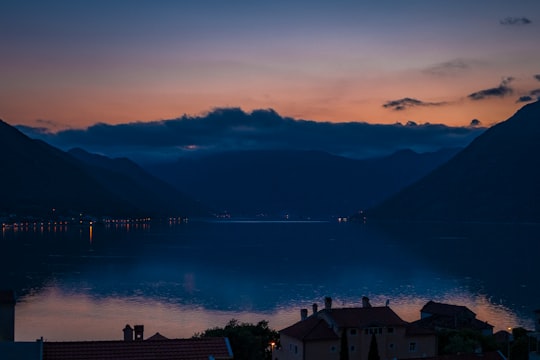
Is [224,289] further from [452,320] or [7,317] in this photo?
[7,317]

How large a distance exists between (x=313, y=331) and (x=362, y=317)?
16.3ft

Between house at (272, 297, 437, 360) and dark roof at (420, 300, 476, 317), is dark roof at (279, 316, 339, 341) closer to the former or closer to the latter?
house at (272, 297, 437, 360)

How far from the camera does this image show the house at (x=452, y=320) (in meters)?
77.1

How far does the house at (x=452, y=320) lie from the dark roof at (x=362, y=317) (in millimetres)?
22036

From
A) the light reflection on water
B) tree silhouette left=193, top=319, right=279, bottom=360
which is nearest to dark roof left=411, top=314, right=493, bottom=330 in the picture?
the light reflection on water

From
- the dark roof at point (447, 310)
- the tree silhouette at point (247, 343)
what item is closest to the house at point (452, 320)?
the dark roof at point (447, 310)

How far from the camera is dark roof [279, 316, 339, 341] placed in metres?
51.7

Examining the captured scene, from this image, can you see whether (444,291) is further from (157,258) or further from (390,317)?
(157,258)

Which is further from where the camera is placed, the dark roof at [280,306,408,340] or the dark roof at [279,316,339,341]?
the dark roof at [280,306,408,340]

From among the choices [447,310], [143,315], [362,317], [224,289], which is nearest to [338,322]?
[362,317]

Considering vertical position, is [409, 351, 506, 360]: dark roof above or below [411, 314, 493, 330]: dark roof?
above

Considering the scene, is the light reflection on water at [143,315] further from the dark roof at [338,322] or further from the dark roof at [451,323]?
the dark roof at [338,322]

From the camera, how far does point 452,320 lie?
3120 inches

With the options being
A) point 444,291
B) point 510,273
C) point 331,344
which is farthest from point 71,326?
point 510,273
